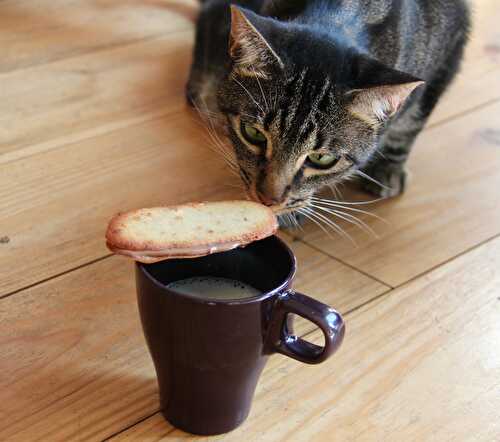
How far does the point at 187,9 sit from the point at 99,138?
60 centimetres

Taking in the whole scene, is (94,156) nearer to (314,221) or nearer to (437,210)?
(314,221)

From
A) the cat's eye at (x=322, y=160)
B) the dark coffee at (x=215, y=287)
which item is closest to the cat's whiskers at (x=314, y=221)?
the cat's eye at (x=322, y=160)

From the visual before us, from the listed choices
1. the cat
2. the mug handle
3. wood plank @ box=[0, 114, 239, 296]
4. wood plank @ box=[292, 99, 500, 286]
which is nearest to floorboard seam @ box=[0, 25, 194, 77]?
wood plank @ box=[0, 114, 239, 296]

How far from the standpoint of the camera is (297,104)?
0.97 m

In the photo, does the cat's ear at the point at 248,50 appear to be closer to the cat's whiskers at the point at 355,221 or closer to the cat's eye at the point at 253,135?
the cat's eye at the point at 253,135

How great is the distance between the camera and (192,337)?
678 millimetres

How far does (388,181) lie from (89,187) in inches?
19.4

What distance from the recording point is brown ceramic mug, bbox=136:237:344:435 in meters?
0.66

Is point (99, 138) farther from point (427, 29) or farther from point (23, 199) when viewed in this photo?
point (427, 29)

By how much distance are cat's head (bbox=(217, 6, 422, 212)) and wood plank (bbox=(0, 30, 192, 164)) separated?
37 centimetres

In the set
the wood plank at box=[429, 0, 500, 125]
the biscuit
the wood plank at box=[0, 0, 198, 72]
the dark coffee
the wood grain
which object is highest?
the biscuit

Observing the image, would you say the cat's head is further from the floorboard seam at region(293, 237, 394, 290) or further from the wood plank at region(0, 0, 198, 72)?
the wood plank at region(0, 0, 198, 72)

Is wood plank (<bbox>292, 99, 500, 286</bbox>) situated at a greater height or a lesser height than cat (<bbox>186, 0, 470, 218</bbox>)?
lesser

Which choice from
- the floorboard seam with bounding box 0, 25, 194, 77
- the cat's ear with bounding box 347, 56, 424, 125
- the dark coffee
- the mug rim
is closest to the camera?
the mug rim
